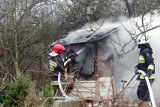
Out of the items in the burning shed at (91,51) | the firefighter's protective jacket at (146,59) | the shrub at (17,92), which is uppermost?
the burning shed at (91,51)

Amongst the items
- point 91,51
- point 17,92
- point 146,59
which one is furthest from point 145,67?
point 17,92

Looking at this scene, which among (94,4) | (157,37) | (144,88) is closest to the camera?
(144,88)

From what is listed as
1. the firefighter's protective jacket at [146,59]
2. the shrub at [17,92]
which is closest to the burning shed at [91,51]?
the firefighter's protective jacket at [146,59]

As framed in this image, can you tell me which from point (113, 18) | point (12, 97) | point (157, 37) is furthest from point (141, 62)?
point (113, 18)

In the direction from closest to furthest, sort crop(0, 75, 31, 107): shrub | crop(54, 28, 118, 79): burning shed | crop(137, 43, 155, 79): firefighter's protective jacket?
crop(0, 75, 31, 107): shrub, crop(137, 43, 155, 79): firefighter's protective jacket, crop(54, 28, 118, 79): burning shed

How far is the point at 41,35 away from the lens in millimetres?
12180

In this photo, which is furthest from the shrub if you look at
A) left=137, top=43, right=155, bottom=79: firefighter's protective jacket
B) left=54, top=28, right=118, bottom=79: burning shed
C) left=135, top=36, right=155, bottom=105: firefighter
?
left=54, top=28, right=118, bottom=79: burning shed

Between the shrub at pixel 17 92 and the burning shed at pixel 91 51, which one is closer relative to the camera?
the shrub at pixel 17 92

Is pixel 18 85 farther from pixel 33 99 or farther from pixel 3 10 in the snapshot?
pixel 3 10

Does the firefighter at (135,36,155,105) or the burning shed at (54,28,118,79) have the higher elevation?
the burning shed at (54,28,118,79)

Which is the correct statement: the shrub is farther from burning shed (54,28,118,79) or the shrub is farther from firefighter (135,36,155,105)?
burning shed (54,28,118,79)

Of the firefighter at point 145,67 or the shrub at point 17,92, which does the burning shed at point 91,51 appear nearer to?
the firefighter at point 145,67

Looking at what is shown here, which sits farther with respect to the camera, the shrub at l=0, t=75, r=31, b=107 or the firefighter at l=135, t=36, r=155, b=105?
the firefighter at l=135, t=36, r=155, b=105

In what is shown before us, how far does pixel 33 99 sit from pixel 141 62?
10.0 feet
